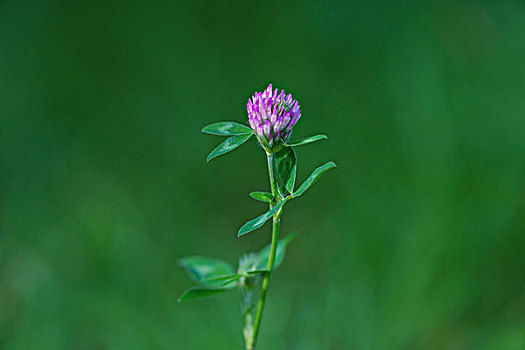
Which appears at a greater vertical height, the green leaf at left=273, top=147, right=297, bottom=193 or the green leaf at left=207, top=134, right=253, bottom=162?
the green leaf at left=207, top=134, right=253, bottom=162

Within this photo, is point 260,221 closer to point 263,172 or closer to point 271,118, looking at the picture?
point 271,118

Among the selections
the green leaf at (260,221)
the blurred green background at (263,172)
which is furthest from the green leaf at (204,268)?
the blurred green background at (263,172)

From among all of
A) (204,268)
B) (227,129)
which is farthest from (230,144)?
(204,268)

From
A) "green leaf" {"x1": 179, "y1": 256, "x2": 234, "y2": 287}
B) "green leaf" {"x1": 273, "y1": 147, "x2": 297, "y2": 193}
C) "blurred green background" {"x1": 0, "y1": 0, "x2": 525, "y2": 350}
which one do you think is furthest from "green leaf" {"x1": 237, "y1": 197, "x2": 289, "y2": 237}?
"blurred green background" {"x1": 0, "y1": 0, "x2": 525, "y2": 350}

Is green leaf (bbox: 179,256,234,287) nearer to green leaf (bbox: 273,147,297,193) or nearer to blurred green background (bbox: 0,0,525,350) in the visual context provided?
green leaf (bbox: 273,147,297,193)

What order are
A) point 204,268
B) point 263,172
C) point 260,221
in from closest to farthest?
point 260,221
point 204,268
point 263,172

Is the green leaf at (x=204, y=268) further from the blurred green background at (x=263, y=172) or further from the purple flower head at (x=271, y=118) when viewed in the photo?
the blurred green background at (x=263, y=172)
